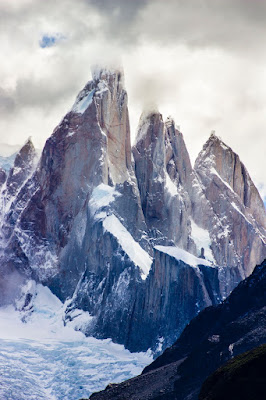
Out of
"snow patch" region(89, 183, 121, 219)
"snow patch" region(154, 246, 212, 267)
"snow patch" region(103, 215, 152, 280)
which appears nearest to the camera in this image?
"snow patch" region(103, 215, 152, 280)

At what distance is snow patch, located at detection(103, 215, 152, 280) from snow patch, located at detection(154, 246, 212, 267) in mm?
2599

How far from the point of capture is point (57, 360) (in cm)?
18312

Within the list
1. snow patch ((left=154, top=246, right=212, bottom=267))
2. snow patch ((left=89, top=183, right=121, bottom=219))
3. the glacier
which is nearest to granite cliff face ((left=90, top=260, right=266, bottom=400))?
the glacier

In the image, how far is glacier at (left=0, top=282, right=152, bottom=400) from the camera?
172 m

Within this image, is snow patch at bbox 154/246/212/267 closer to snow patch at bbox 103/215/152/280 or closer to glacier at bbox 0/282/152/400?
snow patch at bbox 103/215/152/280

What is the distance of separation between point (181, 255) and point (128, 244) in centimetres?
793

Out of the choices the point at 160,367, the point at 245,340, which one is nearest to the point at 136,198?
the point at 160,367

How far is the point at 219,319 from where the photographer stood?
15300 cm

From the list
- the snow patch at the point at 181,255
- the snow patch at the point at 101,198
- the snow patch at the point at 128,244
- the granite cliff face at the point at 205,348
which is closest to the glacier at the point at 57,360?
the snow patch at the point at 128,244

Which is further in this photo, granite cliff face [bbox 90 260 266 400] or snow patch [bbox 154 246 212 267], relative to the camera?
snow patch [bbox 154 246 212 267]

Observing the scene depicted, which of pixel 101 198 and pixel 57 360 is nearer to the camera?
pixel 57 360

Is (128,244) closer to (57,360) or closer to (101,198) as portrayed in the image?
(101,198)

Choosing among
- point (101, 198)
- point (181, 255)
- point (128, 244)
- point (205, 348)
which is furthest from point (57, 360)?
point (205, 348)

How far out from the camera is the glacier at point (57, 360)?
566ft
